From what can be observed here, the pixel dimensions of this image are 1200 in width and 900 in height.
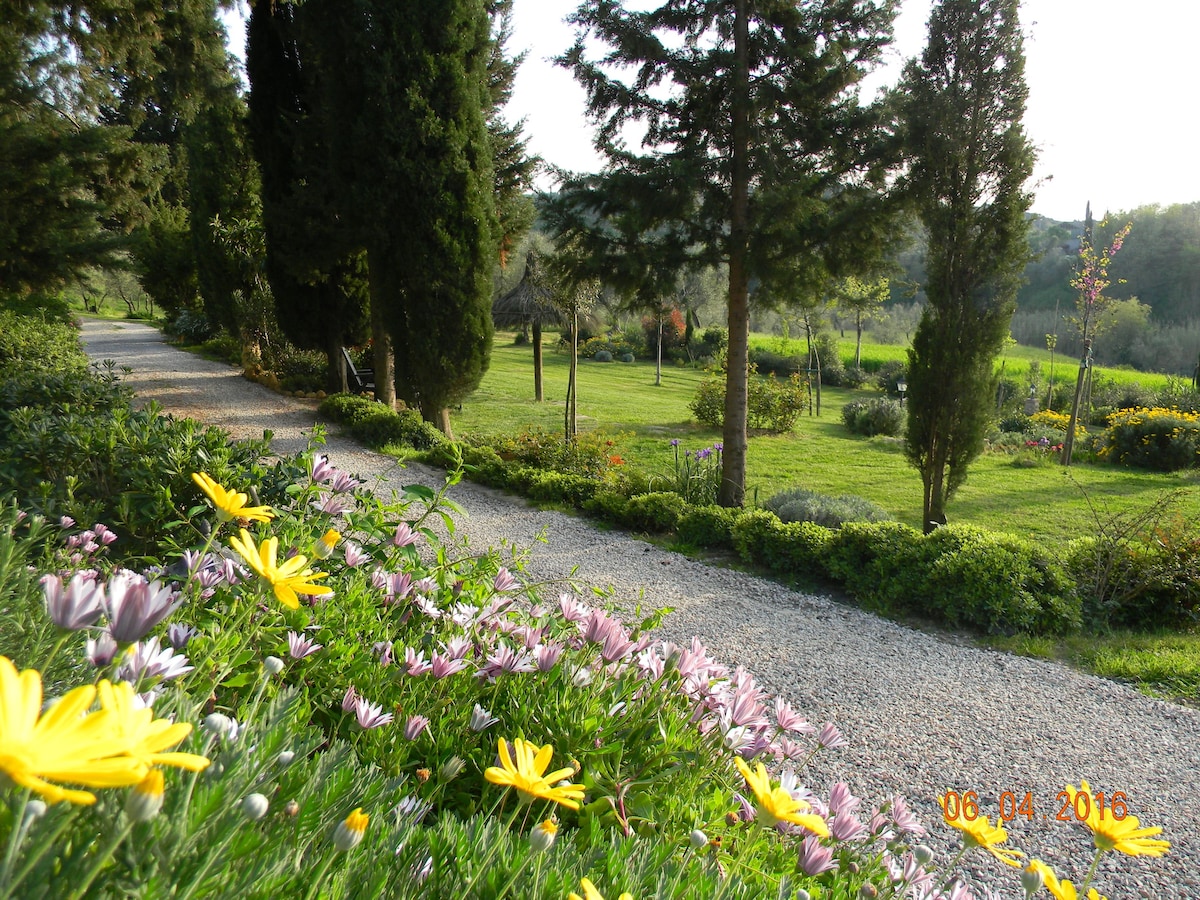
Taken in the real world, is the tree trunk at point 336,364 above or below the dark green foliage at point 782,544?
above

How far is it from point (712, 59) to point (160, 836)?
7821 mm

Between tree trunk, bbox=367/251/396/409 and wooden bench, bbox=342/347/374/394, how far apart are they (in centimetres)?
125

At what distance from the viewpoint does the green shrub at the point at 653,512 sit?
21.3 ft

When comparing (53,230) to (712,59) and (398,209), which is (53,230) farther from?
(712,59)

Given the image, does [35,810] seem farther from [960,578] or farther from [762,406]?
[762,406]

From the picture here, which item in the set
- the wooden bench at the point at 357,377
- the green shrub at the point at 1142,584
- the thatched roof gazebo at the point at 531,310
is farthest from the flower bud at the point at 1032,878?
the thatched roof gazebo at the point at 531,310

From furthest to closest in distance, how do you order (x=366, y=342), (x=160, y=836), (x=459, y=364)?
(x=366, y=342), (x=459, y=364), (x=160, y=836)

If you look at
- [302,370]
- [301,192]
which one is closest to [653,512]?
[301,192]

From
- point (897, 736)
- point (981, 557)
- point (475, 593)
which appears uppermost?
point (475, 593)

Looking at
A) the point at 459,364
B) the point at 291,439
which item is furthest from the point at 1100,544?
the point at 291,439

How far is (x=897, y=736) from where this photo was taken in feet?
10.7

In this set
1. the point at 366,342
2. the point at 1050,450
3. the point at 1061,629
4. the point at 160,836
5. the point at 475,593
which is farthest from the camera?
the point at 1050,450

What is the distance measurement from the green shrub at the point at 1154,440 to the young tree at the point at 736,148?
10192 millimetres

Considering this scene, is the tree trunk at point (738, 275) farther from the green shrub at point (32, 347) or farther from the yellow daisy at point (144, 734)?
the yellow daisy at point (144, 734)
